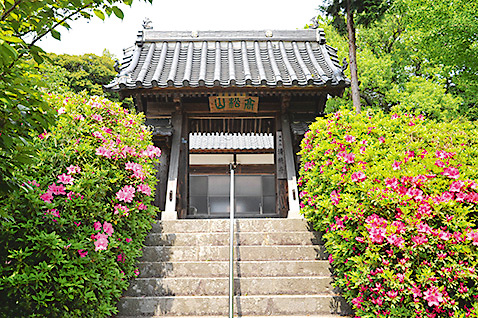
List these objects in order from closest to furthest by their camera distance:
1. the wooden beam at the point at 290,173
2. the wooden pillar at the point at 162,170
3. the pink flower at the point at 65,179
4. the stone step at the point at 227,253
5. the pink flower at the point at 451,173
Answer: the pink flower at the point at 451,173
the pink flower at the point at 65,179
the stone step at the point at 227,253
the wooden beam at the point at 290,173
the wooden pillar at the point at 162,170

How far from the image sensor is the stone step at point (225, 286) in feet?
13.6

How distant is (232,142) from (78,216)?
34.4 feet

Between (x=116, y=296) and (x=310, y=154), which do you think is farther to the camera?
(x=310, y=154)

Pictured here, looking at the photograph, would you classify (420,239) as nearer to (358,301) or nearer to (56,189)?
(358,301)

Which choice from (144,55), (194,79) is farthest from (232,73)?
(144,55)

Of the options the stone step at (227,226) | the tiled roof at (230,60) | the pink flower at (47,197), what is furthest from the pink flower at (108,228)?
the tiled roof at (230,60)

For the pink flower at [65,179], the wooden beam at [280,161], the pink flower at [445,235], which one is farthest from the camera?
the wooden beam at [280,161]

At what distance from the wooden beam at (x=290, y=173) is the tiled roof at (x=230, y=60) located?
112cm

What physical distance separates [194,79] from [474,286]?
235 inches

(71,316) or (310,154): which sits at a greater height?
(310,154)

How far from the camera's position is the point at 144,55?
841 cm

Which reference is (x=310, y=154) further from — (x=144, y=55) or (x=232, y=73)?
(x=144, y=55)

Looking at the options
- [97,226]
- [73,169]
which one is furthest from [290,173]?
[73,169]

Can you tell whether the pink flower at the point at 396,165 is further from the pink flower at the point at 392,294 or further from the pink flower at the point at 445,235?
the pink flower at the point at 392,294
